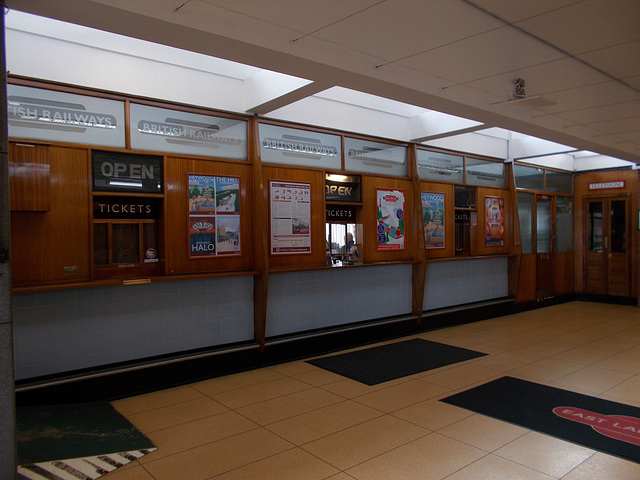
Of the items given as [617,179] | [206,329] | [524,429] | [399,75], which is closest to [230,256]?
[206,329]

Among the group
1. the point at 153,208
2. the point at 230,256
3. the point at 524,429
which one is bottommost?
the point at 524,429

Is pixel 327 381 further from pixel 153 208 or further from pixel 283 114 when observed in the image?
pixel 283 114

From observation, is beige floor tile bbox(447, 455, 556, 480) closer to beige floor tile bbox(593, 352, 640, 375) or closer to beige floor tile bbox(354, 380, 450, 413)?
beige floor tile bbox(354, 380, 450, 413)

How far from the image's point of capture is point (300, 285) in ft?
20.1

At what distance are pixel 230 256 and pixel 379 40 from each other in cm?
287

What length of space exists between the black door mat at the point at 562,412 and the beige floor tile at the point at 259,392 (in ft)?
5.24

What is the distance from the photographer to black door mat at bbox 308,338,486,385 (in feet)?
17.8

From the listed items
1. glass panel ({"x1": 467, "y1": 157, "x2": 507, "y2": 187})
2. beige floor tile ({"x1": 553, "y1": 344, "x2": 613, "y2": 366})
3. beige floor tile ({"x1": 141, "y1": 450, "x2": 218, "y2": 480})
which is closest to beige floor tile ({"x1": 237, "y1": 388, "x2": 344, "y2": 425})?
beige floor tile ({"x1": 141, "y1": 450, "x2": 218, "y2": 480})

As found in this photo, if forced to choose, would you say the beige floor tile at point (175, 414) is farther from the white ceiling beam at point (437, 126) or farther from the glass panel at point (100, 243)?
the white ceiling beam at point (437, 126)

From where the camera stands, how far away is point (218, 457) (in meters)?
3.44

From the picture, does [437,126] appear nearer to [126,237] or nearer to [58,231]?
[126,237]

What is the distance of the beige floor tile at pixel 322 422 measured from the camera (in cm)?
382

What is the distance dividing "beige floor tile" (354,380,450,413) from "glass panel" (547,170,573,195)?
24.2 ft

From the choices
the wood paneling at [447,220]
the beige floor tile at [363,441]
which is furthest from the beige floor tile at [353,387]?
the wood paneling at [447,220]
